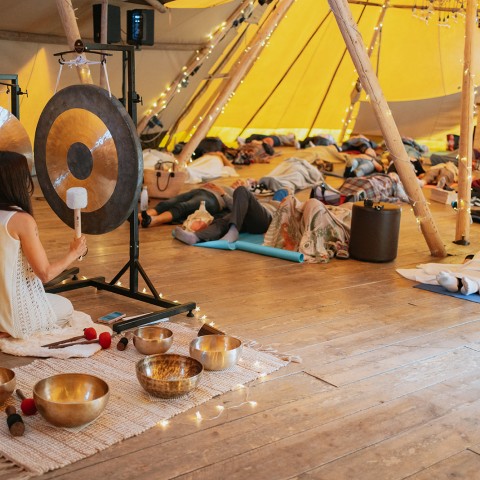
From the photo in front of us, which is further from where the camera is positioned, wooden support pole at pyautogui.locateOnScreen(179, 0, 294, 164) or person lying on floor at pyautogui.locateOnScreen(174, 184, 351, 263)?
wooden support pole at pyautogui.locateOnScreen(179, 0, 294, 164)

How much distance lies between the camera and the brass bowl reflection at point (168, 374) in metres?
2.40

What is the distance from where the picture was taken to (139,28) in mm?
3436

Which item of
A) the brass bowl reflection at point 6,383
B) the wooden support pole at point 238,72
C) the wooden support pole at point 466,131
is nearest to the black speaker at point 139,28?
the brass bowl reflection at point 6,383

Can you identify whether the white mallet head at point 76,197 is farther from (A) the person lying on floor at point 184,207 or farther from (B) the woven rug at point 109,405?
(A) the person lying on floor at point 184,207

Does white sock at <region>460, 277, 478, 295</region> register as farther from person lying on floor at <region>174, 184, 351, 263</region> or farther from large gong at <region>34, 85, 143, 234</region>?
large gong at <region>34, 85, 143, 234</region>

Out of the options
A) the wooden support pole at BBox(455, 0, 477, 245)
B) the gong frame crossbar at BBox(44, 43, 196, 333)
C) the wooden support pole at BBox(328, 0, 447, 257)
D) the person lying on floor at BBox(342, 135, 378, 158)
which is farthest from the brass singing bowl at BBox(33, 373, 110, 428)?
the person lying on floor at BBox(342, 135, 378, 158)

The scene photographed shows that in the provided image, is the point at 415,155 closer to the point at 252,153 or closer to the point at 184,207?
the point at 252,153

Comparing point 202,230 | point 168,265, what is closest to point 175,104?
point 202,230

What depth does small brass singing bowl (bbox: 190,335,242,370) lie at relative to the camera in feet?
8.75

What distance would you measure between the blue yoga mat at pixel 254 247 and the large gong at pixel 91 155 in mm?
1384

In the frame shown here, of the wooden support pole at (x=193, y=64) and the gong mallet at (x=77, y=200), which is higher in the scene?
the wooden support pole at (x=193, y=64)

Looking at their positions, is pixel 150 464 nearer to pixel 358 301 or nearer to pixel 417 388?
pixel 417 388

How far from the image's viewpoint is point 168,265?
13.9 ft

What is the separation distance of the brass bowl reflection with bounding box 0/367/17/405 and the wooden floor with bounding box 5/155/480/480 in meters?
0.36
